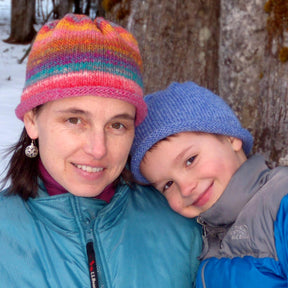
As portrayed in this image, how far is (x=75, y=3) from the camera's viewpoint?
12.2 m

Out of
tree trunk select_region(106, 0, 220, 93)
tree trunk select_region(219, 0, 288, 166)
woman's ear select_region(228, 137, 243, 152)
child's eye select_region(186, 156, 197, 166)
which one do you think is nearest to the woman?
child's eye select_region(186, 156, 197, 166)

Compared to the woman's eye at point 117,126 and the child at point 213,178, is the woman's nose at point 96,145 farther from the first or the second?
the child at point 213,178

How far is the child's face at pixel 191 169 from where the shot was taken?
6.26ft

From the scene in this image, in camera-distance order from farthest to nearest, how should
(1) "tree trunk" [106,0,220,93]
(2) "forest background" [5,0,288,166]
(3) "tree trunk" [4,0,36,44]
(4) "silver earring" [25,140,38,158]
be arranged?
1. (3) "tree trunk" [4,0,36,44]
2. (1) "tree trunk" [106,0,220,93]
3. (2) "forest background" [5,0,288,166]
4. (4) "silver earring" [25,140,38,158]

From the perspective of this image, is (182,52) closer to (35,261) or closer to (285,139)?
(285,139)

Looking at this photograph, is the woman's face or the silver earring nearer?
the woman's face

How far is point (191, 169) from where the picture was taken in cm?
192

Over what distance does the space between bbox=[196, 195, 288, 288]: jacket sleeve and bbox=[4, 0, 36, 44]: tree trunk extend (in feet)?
38.2

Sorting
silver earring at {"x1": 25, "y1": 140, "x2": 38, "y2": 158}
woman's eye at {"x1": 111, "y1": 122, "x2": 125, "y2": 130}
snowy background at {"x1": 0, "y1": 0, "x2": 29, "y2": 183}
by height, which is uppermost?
woman's eye at {"x1": 111, "y1": 122, "x2": 125, "y2": 130}

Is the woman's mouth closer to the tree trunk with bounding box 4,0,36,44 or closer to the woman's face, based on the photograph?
the woman's face

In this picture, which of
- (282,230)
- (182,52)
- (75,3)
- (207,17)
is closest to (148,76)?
(182,52)

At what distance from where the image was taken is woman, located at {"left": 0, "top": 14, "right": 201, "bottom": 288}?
1.53 metres

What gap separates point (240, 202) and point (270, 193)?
0.48ft

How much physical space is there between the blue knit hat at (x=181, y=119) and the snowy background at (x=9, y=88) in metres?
0.75
